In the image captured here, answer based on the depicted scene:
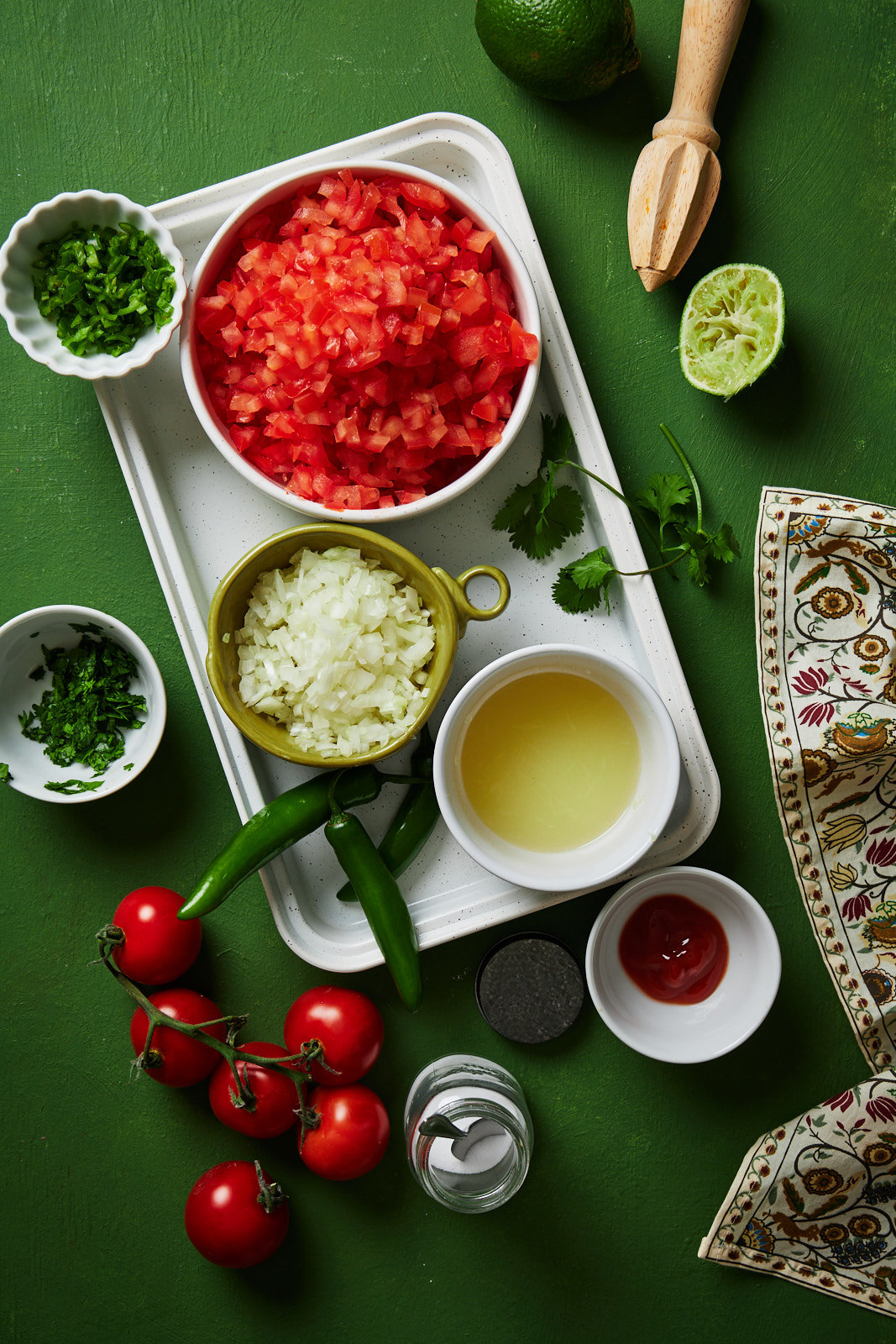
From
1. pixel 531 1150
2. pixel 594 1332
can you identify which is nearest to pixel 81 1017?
pixel 531 1150

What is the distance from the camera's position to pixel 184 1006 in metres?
1.53

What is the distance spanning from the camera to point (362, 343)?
1299mm

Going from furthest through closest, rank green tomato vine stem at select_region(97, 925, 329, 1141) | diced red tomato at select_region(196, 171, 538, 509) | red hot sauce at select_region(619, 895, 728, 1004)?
red hot sauce at select_region(619, 895, 728, 1004), green tomato vine stem at select_region(97, 925, 329, 1141), diced red tomato at select_region(196, 171, 538, 509)

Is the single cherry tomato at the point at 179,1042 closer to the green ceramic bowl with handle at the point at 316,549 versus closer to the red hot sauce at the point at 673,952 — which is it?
the green ceramic bowl with handle at the point at 316,549

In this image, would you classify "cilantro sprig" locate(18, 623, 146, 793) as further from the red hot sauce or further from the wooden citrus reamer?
the wooden citrus reamer

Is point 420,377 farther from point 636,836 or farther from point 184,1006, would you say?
point 184,1006

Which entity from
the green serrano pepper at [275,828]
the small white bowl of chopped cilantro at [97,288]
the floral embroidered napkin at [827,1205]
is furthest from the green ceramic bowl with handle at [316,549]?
the floral embroidered napkin at [827,1205]

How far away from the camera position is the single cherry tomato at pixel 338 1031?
148 cm

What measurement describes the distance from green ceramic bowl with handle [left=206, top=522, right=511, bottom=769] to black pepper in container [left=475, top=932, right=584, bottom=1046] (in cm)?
51

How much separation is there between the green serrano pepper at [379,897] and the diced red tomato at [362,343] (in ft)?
1.83

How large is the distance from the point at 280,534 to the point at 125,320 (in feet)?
1.45

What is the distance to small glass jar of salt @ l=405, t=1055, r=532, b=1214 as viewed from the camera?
147 centimetres

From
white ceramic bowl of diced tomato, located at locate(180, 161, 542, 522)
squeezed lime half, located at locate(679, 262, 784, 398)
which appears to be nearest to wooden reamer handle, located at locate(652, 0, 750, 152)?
squeezed lime half, located at locate(679, 262, 784, 398)

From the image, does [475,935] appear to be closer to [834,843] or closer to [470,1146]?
[470,1146]
